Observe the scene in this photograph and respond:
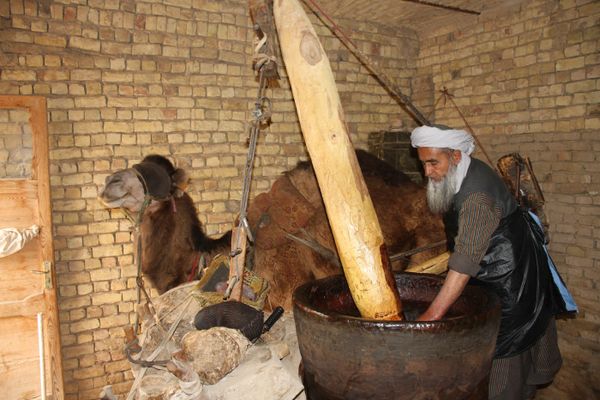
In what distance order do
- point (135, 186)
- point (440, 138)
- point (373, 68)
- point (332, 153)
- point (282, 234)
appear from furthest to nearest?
point (373, 68)
point (282, 234)
point (135, 186)
point (440, 138)
point (332, 153)

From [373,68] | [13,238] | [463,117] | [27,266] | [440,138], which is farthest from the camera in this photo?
[463,117]

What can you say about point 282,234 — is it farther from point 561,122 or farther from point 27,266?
point 561,122

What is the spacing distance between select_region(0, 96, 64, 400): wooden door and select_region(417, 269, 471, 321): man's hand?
4.06m

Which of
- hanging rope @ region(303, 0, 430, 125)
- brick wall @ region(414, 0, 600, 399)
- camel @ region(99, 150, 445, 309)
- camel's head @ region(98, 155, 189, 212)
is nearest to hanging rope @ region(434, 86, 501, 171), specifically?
brick wall @ region(414, 0, 600, 399)

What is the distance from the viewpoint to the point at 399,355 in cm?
158

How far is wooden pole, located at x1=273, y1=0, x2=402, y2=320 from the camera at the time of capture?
70.6 inches

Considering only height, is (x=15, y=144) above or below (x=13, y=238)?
above

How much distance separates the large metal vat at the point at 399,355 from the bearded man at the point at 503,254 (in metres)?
0.65

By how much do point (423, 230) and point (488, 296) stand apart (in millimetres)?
2417

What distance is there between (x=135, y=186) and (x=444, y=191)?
245cm

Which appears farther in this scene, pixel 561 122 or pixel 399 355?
pixel 561 122

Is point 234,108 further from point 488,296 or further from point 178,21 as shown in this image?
point 488,296

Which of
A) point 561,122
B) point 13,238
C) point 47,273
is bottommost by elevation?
point 47,273

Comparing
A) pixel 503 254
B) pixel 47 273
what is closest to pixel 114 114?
pixel 47 273
